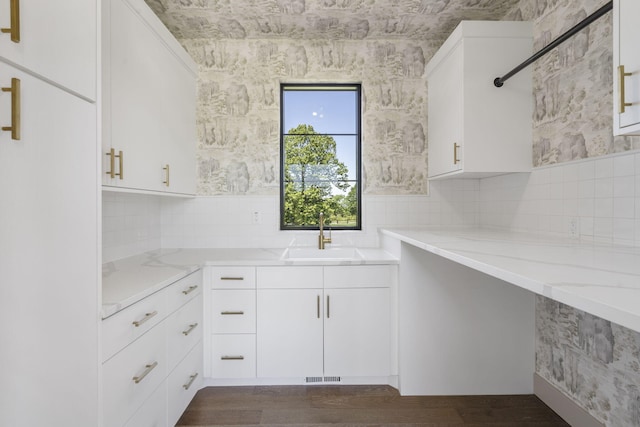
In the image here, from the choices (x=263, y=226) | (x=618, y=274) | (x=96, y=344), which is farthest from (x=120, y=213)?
(x=618, y=274)

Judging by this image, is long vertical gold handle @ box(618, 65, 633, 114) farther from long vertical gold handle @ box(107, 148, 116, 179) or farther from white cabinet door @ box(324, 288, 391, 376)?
long vertical gold handle @ box(107, 148, 116, 179)

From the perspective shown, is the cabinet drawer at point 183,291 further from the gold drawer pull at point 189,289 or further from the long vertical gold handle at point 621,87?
the long vertical gold handle at point 621,87

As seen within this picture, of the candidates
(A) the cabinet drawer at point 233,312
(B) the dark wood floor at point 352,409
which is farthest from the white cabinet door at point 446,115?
(A) the cabinet drawer at point 233,312

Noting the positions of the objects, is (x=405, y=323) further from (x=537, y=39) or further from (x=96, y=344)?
(x=537, y=39)

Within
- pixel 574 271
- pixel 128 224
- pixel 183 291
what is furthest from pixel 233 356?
pixel 574 271

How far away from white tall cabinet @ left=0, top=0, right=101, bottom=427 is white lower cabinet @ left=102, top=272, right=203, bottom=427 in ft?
0.37

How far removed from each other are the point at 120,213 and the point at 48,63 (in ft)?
4.77

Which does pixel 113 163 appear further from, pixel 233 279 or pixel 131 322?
pixel 233 279

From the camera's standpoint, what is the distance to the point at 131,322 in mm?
1321

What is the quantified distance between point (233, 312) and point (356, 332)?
Result: 84cm

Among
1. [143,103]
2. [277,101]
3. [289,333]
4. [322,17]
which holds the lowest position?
[289,333]

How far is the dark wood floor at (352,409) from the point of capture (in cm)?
177

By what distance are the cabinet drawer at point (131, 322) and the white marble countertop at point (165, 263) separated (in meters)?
0.04

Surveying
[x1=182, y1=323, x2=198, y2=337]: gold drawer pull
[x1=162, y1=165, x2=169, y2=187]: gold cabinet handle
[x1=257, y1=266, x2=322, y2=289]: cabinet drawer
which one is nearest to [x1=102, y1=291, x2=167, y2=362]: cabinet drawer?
[x1=182, y1=323, x2=198, y2=337]: gold drawer pull
